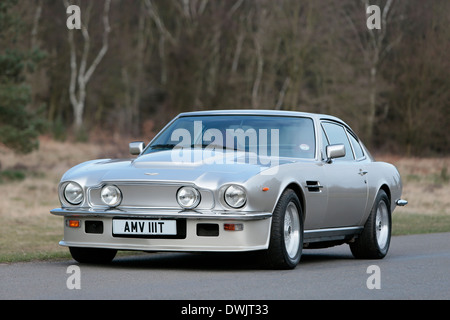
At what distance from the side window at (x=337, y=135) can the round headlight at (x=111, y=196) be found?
2.90 meters

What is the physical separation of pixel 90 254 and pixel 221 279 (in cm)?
180

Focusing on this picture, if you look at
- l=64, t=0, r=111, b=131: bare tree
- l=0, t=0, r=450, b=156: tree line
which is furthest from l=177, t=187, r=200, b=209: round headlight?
l=64, t=0, r=111, b=131: bare tree

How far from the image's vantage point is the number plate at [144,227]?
26.7 feet

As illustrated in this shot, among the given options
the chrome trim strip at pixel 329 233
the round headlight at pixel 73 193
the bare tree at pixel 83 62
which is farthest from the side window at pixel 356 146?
the bare tree at pixel 83 62

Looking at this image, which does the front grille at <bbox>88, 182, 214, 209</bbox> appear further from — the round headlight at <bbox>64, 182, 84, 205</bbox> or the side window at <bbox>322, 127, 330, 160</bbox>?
the side window at <bbox>322, 127, 330, 160</bbox>

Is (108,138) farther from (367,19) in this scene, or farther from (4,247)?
(4,247)

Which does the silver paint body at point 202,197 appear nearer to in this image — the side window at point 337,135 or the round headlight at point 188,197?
the round headlight at point 188,197

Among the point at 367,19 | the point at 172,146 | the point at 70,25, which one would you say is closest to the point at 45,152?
the point at 70,25

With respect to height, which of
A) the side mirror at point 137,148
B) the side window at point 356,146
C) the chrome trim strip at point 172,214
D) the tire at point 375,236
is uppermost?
the side mirror at point 137,148

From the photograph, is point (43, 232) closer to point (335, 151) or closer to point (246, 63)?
point (335, 151)

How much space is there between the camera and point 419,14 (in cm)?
4662

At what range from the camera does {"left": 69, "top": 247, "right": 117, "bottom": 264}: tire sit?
8.95m

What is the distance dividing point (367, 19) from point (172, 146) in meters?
37.7

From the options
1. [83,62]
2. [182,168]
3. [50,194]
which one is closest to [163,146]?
[182,168]
